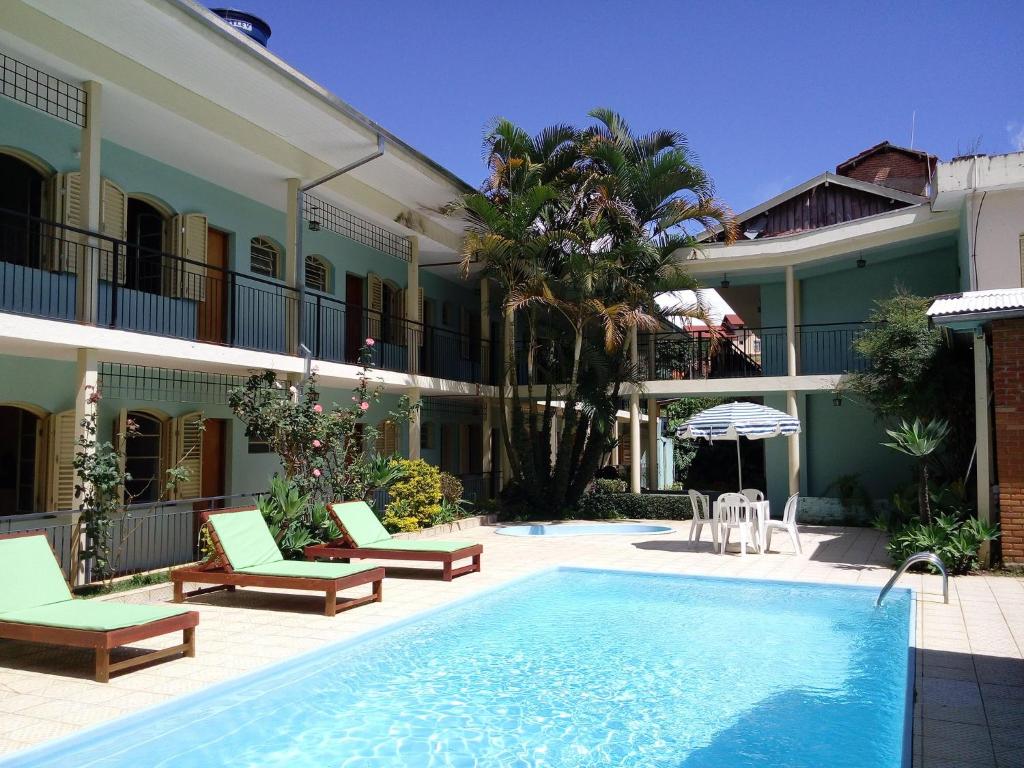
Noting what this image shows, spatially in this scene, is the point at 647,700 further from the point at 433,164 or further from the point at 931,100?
the point at 931,100

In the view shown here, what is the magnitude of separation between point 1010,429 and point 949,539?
1590 millimetres

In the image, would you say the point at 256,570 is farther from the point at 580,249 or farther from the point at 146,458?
the point at 580,249

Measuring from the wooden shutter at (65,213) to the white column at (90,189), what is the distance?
4.78 feet

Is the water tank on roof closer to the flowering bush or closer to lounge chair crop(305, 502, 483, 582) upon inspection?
the flowering bush

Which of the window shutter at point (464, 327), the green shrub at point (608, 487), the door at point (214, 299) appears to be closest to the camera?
the door at point (214, 299)

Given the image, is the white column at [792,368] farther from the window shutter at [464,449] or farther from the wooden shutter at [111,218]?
the wooden shutter at [111,218]

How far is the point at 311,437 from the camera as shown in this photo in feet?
38.9

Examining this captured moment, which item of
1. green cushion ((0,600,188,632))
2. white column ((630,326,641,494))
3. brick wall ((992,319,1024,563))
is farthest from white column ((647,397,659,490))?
green cushion ((0,600,188,632))

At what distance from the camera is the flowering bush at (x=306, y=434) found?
11.4 m

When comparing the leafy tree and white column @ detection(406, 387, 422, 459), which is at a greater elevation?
the leafy tree

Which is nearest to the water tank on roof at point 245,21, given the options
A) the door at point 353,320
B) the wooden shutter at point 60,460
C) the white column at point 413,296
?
the white column at point 413,296

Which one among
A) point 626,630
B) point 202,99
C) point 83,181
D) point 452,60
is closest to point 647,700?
point 626,630

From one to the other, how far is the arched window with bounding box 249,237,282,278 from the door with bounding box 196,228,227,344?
68cm

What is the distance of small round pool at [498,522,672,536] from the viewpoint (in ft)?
53.1
